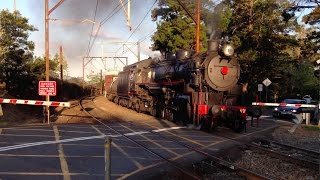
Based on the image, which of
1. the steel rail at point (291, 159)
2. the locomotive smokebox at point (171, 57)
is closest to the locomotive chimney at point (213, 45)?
the locomotive smokebox at point (171, 57)

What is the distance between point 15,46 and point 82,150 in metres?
25.5

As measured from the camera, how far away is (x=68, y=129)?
16812mm

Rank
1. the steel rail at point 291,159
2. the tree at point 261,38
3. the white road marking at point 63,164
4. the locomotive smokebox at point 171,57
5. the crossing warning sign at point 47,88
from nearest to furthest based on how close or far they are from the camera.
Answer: the white road marking at point 63,164
the steel rail at point 291,159
the crossing warning sign at point 47,88
the locomotive smokebox at point 171,57
the tree at point 261,38

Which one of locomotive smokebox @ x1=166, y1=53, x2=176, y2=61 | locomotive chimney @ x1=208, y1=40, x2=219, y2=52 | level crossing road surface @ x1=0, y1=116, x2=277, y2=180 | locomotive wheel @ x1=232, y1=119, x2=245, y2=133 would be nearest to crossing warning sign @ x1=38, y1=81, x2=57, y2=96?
level crossing road surface @ x1=0, y1=116, x2=277, y2=180

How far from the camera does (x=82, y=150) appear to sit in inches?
473

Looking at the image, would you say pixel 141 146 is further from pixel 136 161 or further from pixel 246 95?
pixel 246 95

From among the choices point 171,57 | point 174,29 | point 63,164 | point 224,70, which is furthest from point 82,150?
point 174,29

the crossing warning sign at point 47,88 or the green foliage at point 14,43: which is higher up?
the green foliage at point 14,43

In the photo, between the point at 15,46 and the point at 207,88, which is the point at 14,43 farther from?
the point at 207,88

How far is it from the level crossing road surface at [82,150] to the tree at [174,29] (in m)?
25.5

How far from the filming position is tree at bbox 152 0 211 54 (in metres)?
42.6

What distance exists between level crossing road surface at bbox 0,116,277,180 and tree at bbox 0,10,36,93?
706 inches

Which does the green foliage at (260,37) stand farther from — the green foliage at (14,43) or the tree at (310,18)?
the green foliage at (14,43)

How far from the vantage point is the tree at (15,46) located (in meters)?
33.0
